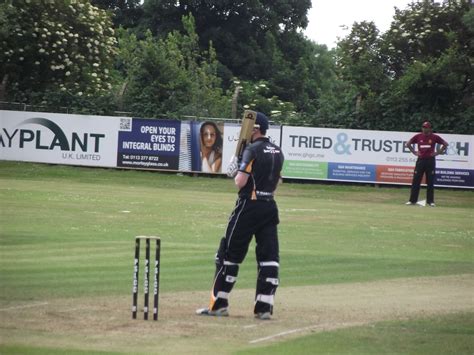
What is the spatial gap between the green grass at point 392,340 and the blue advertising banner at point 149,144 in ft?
87.2

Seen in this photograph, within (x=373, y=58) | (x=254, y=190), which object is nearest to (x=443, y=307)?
(x=254, y=190)

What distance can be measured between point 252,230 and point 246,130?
1054 mm

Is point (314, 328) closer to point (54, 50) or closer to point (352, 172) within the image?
point (352, 172)

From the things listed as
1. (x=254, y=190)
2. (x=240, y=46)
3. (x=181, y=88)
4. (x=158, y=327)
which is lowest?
(x=158, y=327)

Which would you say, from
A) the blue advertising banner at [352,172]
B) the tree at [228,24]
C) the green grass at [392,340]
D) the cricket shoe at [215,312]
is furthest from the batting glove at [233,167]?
the tree at [228,24]

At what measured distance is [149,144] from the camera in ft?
125

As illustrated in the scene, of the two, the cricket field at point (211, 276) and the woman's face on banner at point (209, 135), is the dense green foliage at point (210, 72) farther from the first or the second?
the cricket field at point (211, 276)

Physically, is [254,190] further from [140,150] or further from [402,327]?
[140,150]

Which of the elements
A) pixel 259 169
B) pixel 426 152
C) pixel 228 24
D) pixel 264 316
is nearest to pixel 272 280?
pixel 264 316

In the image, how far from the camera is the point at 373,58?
43.3m

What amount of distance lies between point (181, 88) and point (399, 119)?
9.43 m

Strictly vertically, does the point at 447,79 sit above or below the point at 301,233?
above

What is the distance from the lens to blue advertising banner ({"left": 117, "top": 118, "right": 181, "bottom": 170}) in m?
38.0

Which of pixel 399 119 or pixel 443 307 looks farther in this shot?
pixel 399 119
